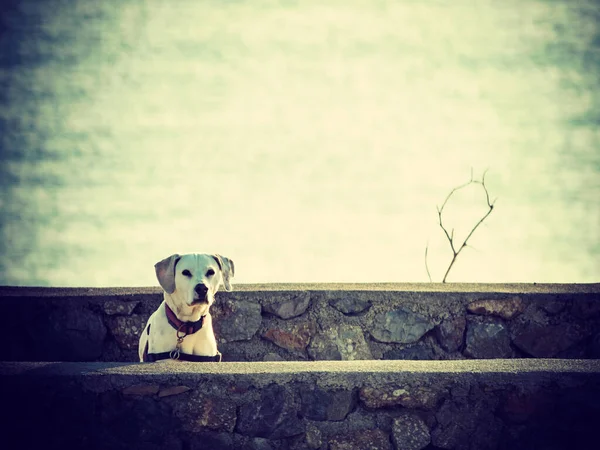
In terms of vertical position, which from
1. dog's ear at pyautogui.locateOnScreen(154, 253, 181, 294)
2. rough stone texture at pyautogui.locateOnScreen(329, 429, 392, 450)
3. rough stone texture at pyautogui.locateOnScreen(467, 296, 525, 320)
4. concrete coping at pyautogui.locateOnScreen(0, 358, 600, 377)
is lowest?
rough stone texture at pyautogui.locateOnScreen(329, 429, 392, 450)

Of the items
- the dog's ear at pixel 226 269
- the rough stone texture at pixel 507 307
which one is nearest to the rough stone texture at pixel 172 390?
the dog's ear at pixel 226 269

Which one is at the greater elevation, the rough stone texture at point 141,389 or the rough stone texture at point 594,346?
the rough stone texture at point 141,389

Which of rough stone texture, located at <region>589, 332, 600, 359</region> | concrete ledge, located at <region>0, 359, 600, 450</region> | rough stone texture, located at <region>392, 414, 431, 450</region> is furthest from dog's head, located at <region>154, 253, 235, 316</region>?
rough stone texture, located at <region>589, 332, 600, 359</region>

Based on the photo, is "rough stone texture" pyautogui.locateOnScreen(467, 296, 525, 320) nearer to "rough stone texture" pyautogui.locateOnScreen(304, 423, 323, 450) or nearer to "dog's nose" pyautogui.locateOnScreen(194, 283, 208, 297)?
"dog's nose" pyautogui.locateOnScreen(194, 283, 208, 297)

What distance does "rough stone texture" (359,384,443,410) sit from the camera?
8.72ft

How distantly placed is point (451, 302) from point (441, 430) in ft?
7.33

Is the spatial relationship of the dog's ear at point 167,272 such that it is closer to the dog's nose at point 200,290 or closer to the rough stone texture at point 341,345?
the dog's nose at point 200,290

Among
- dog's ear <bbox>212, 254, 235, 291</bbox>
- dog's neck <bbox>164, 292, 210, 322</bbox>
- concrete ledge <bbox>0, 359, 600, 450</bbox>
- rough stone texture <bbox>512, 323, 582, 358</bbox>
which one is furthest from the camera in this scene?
rough stone texture <bbox>512, 323, 582, 358</bbox>

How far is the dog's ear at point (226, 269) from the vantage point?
174 inches

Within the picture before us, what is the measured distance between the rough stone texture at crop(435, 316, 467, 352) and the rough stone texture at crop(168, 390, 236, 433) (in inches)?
101

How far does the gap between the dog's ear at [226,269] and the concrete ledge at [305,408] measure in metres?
1.76

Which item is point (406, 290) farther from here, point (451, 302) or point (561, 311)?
point (561, 311)

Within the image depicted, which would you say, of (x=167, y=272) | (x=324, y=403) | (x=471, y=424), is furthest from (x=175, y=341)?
(x=471, y=424)

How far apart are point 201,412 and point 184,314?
1552 millimetres
